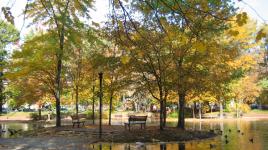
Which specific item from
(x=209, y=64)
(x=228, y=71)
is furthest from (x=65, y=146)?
(x=228, y=71)

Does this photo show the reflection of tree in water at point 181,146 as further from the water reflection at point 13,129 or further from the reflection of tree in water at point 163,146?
the water reflection at point 13,129

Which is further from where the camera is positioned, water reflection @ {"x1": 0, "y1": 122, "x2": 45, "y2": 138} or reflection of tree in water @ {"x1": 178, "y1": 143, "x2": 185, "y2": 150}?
water reflection @ {"x1": 0, "y1": 122, "x2": 45, "y2": 138}

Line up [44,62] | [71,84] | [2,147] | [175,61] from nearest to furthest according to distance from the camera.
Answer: [2,147] < [175,61] < [44,62] < [71,84]

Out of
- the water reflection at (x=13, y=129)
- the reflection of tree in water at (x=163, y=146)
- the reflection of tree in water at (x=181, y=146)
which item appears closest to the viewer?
the reflection of tree in water at (x=163, y=146)

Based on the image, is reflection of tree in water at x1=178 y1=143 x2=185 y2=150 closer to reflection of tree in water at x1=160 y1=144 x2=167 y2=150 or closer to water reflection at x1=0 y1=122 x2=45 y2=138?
reflection of tree in water at x1=160 y1=144 x2=167 y2=150

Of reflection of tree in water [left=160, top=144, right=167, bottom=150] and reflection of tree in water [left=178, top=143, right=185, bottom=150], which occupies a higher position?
reflection of tree in water [left=160, top=144, right=167, bottom=150]

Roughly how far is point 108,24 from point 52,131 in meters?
8.24

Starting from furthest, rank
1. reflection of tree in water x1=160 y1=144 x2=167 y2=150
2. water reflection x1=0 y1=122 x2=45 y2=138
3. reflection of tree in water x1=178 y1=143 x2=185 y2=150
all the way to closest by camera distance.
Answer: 1. water reflection x1=0 y1=122 x2=45 y2=138
2. reflection of tree in water x1=178 y1=143 x2=185 y2=150
3. reflection of tree in water x1=160 y1=144 x2=167 y2=150

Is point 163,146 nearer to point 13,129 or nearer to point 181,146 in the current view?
point 181,146

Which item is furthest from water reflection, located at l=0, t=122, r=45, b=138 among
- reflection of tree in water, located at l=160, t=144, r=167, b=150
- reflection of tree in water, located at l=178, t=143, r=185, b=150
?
reflection of tree in water, located at l=178, t=143, r=185, b=150

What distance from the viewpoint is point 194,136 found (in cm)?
2186

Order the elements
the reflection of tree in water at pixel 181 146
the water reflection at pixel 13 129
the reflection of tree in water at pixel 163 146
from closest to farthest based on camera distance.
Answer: the reflection of tree in water at pixel 163 146
the reflection of tree in water at pixel 181 146
the water reflection at pixel 13 129

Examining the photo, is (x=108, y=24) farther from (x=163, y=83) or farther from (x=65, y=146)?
(x=65, y=146)

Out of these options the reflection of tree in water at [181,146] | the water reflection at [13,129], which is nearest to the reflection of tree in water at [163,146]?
the reflection of tree in water at [181,146]
